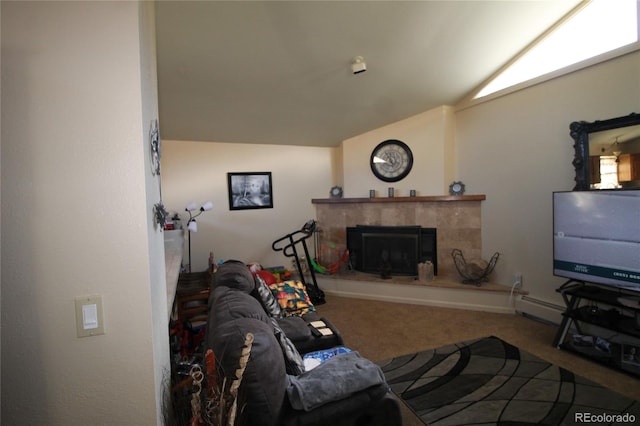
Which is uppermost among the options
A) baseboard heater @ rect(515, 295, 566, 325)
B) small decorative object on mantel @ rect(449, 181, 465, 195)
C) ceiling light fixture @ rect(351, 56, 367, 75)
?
ceiling light fixture @ rect(351, 56, 367, 75)

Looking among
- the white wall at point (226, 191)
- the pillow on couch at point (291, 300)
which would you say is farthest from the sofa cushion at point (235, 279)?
the white wall at point (226, 191)

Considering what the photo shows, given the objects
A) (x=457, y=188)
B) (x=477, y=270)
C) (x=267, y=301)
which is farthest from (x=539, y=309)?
(x=267, y=301)

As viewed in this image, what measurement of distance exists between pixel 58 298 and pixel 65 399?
0.98 feet

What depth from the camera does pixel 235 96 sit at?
326cm

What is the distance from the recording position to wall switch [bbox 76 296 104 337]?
85 cm

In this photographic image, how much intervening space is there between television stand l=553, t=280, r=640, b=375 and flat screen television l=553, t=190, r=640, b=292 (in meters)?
0.14

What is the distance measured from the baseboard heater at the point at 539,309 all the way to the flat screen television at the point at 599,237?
0.71 m

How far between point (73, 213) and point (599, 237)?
346cm

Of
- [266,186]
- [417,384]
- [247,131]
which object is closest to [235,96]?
[247,131]

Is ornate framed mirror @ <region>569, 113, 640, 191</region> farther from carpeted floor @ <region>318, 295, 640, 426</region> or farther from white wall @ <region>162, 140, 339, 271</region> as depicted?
white wall @ <region>162, 140, 339, 271</region>

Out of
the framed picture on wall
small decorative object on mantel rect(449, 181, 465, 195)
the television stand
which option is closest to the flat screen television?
the television stand

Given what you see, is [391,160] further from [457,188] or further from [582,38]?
[582,38]

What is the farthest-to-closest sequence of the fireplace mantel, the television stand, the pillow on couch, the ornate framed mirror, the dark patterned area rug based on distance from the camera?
the fireplace mantel, the pillow on couch, the ornate framed mirror, the television stand, the dark patterned area rug

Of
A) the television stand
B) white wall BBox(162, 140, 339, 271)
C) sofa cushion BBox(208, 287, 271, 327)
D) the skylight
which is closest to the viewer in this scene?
sofa cushion BBox(208, 287, 271, 327)
